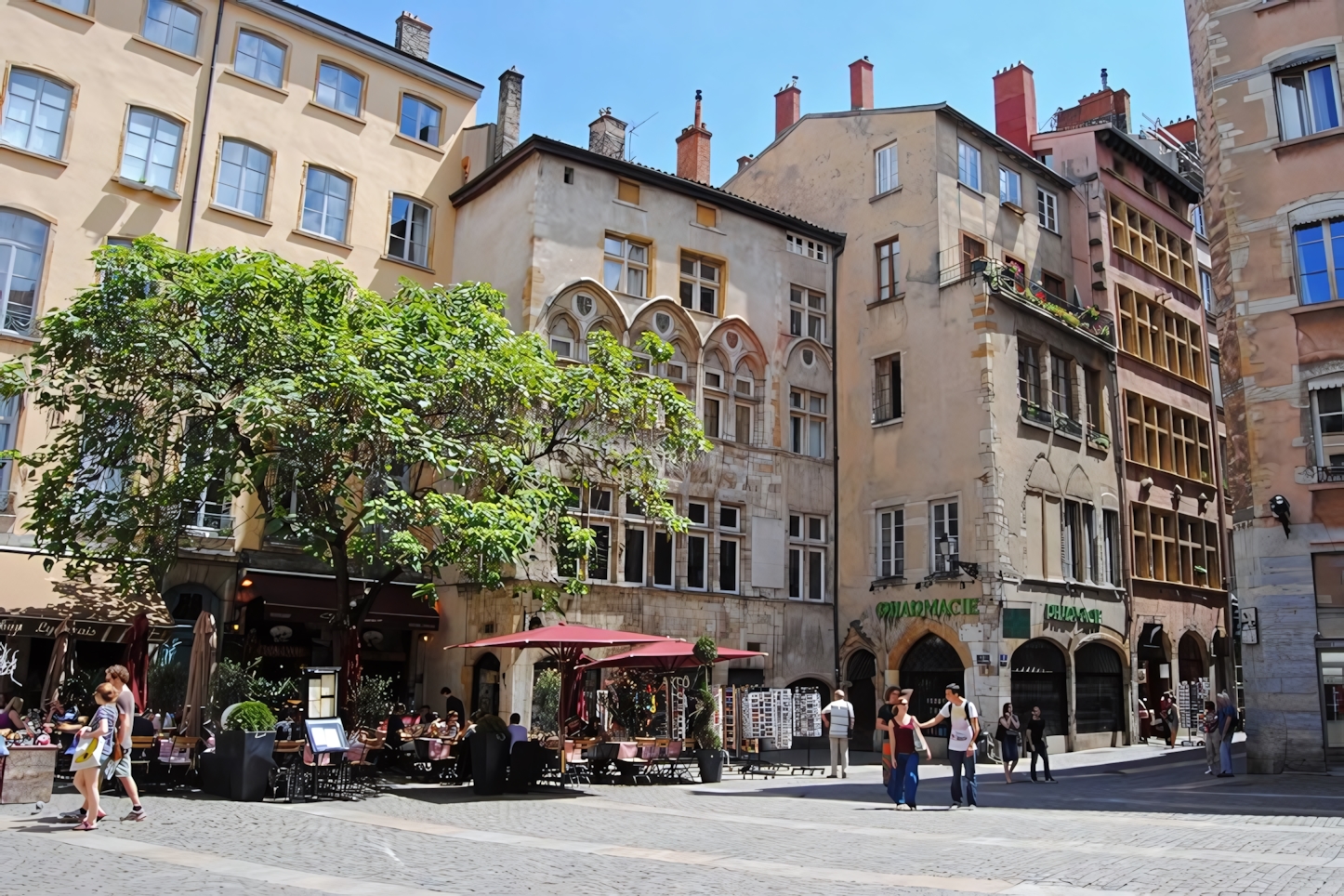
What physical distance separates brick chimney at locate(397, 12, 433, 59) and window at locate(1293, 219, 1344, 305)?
20.0 metres

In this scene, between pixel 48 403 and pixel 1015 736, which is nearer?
pixel 48 403

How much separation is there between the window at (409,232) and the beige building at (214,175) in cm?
4

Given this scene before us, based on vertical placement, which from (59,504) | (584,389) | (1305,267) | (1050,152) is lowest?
(59,504)

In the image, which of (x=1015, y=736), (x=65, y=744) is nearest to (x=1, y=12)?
(x=65, y=744)

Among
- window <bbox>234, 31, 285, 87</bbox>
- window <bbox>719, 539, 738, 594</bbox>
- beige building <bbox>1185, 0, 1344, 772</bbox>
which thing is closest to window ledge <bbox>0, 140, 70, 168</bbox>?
window <bbox>234, 31, 285, 87</bbox>

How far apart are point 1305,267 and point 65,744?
22.3m

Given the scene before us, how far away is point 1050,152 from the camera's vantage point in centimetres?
3288

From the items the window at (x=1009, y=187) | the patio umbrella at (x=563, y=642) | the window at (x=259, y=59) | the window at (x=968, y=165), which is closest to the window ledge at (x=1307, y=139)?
the window at (x=968, y=165)

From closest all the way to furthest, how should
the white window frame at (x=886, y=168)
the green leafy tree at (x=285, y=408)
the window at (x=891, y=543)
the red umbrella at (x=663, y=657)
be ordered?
the green leafy tree at (x=285, y=408) < the red umbrella at (x=663, y=657) < the window at (x=891, y=543) < the white window frame at (x=886, y=168)

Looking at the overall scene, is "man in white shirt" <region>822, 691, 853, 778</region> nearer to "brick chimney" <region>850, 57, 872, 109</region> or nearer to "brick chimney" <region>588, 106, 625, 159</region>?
"brick chimney" <region>588, 106, 625, 159</region>

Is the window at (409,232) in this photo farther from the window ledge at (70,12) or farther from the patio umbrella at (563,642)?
the patio umbrella at (563,642)

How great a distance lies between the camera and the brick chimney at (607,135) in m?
27.9

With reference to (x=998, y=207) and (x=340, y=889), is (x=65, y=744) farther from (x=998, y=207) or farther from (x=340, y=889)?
(x=998, y=207)

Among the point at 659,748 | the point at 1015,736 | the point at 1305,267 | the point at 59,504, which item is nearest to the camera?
the point at 59,504
